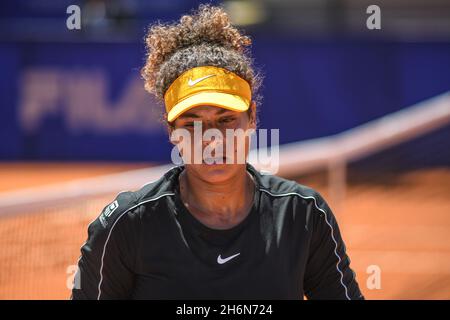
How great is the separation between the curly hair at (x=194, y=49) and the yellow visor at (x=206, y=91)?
3cm

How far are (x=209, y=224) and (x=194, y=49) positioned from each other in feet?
1.93

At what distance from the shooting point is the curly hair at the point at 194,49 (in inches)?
98.8

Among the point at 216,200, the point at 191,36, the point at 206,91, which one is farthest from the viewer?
the point at 191,36

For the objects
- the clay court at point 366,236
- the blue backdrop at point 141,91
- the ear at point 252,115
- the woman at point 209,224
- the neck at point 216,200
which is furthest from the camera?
the blue backdrop at point 141,91

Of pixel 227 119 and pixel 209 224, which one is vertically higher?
pixel 227 119

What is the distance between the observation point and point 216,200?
8.24 feet

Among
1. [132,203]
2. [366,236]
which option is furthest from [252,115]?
[366,236]

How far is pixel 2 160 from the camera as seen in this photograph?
12281mm

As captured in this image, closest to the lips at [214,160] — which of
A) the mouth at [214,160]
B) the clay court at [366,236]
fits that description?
the mouth at [214,160]

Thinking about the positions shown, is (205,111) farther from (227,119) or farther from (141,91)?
(141,91)

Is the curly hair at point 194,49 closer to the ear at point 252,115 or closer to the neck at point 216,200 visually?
the ear at point 252,115

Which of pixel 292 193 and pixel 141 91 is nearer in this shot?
pixel 292 193

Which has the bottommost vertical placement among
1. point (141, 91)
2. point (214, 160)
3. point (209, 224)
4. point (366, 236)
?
point (366, 236)

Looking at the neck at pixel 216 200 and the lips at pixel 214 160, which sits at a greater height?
the lips at pixel 214 160
